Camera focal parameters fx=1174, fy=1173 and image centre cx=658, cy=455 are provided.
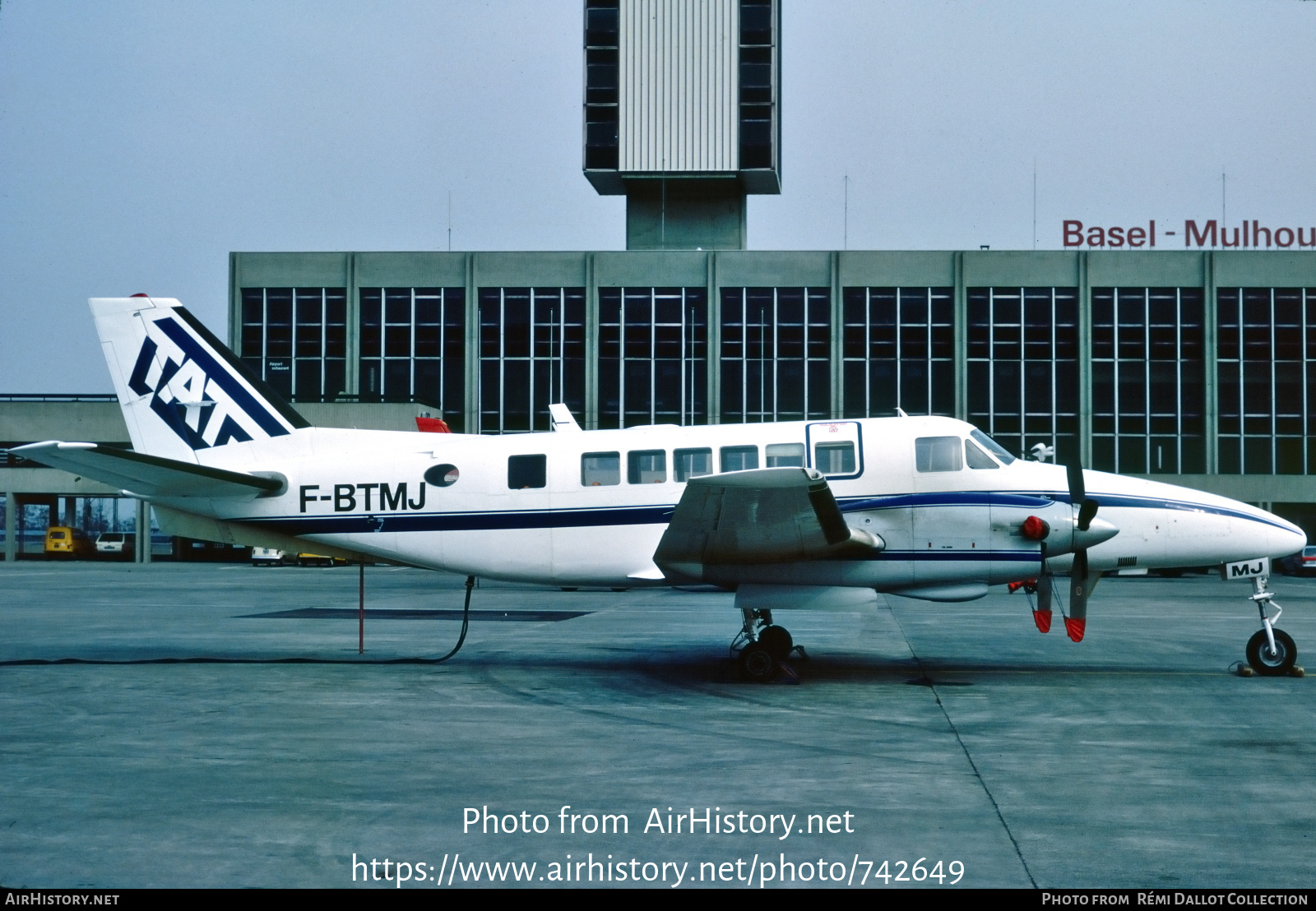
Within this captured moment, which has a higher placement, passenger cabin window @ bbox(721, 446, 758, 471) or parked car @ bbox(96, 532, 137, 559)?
passenger cabin window @ bbox(721, 446, 758, 471)

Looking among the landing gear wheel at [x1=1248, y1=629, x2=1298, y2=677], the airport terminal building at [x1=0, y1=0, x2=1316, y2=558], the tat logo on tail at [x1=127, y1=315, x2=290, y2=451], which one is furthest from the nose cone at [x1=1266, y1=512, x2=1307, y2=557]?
the airport terminal building at [x1=0, y1=0, x2=1316, y2=558]

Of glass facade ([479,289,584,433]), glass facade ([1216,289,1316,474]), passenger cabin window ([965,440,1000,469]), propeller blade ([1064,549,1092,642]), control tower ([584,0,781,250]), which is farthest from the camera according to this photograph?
glass facade ([479,289,584,433])

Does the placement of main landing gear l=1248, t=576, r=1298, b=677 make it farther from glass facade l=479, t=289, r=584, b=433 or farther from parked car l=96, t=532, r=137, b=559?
parked car l=96, t=532, r=137, b=559

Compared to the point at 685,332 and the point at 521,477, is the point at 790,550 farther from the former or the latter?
the point at 685,332

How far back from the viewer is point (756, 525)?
14.0 metres

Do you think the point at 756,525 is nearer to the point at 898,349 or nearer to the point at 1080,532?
the point at 1080,532

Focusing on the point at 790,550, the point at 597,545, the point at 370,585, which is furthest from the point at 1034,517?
the point at 370,585

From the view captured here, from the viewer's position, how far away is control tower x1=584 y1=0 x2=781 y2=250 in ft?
200

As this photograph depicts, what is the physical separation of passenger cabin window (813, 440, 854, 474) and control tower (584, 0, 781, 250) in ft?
159

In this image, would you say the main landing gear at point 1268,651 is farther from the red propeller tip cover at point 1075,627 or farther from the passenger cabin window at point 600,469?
the passenger cabin window at point 600,469

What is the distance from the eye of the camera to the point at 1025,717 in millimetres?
12031

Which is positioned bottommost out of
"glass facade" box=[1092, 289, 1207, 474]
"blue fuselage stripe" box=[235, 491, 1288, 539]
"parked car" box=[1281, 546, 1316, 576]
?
"parked car" box=[1281, 546, 1316, 576]

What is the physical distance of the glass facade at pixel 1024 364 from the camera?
61.4m

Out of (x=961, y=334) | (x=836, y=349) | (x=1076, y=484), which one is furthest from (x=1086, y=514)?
(x=961, y=334)
